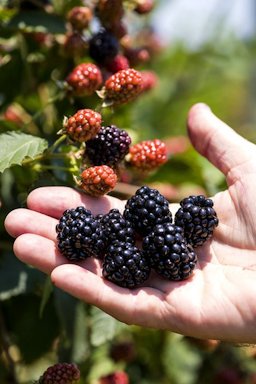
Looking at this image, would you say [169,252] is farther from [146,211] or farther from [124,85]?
[124,85]

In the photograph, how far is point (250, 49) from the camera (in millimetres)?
3957

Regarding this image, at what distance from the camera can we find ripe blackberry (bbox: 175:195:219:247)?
1.82m

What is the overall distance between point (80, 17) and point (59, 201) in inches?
27.3

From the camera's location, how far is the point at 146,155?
1900 mm

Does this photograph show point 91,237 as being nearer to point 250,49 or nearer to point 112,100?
point 112,100

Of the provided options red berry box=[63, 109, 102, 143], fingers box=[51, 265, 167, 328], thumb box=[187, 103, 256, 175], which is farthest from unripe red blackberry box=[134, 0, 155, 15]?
fingers box=[51, 265, 167, 328]

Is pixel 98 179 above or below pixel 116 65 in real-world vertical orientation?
below

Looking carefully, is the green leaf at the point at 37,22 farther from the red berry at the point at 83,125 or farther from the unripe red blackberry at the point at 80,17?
the red berry at the point at 83,125

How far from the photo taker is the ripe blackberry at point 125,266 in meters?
1.67

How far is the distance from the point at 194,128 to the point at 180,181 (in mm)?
426

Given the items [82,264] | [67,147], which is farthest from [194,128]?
[82,264]

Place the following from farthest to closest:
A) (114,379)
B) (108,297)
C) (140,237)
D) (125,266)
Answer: (114,379)
(140,237)
(125,266)
(108,297)

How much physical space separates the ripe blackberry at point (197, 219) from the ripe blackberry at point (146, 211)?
0.17 ft

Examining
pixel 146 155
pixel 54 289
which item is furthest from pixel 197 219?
pixel 54 289
